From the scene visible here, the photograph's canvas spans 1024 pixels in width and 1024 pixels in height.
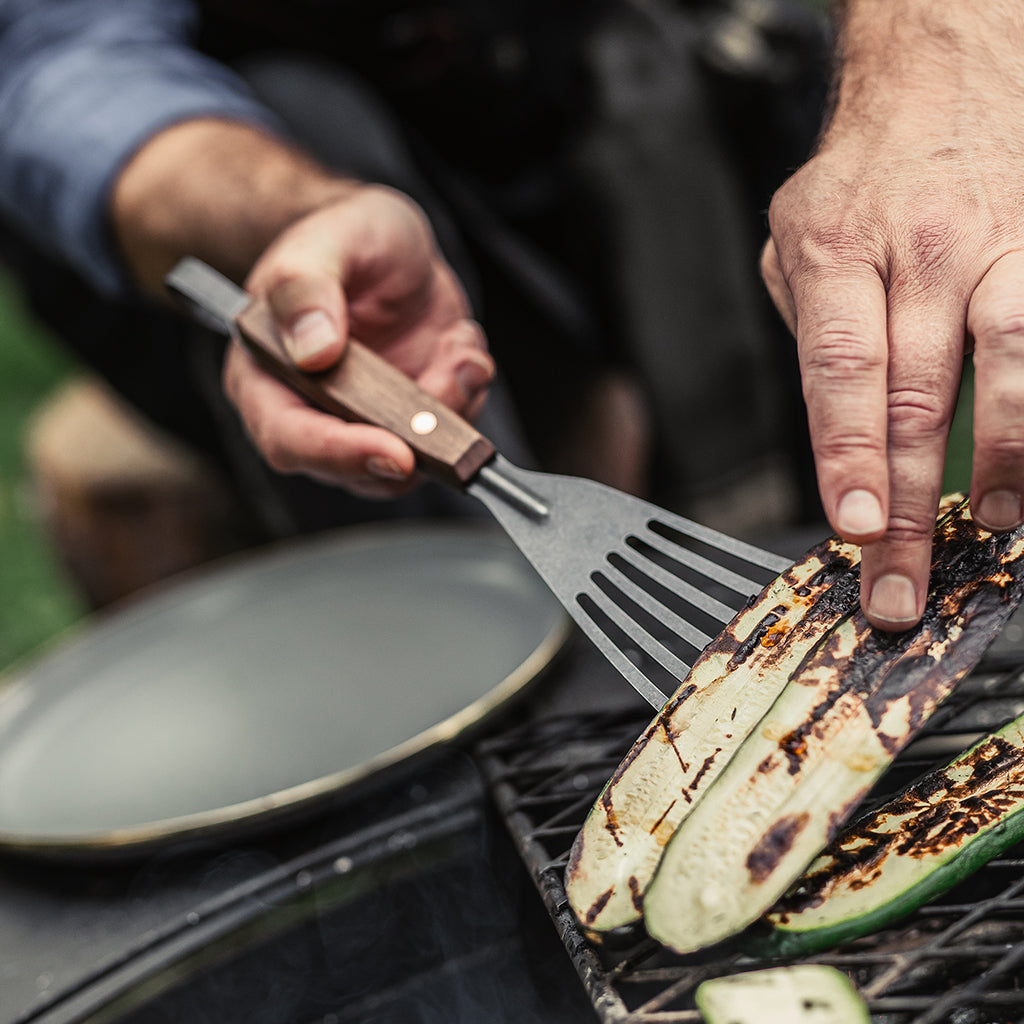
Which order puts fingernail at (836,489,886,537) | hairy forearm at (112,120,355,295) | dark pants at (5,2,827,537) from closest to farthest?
fingernail at (836,489,886,537) → hairy forearm at (112,120,355,295) → dark pants at (5,2,827,537)

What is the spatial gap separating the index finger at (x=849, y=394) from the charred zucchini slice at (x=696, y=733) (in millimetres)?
132

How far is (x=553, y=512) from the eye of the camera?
50.3 inches

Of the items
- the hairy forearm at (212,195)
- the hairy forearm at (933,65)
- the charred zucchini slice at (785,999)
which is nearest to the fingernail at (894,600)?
the charred zucchini slice at (785,999)

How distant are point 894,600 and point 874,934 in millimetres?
345

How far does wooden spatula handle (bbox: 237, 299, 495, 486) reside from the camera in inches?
52.3

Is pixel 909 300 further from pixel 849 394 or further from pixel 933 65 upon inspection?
pixel 933 65

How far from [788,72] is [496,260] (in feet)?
3.94

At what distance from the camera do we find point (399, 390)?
4.74ft

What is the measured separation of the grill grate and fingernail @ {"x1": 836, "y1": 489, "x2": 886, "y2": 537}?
14.6 inches

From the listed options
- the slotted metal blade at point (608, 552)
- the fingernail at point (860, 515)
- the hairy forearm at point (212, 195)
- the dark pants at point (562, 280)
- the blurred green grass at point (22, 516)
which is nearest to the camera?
the fingernail at point (860, 515)

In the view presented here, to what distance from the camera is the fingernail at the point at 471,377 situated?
5.55 feet

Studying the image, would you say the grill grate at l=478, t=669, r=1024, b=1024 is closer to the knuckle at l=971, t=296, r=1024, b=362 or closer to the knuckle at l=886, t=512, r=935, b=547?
the knuckle at l=886, t=512, r=935, b=547

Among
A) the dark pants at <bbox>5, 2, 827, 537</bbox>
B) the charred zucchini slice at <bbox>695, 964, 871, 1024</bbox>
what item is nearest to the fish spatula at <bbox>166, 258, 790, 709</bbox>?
the charred zucchini slice at <bbox>695, 964, 871, 1024</bbox>

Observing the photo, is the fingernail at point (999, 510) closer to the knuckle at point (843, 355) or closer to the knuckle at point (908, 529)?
the knuckle at point (908, 529)
